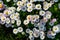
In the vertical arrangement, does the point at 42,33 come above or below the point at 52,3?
below

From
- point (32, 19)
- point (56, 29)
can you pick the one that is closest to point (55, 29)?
point (56, 29)

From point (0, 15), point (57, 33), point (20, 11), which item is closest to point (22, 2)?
point (20, 11)

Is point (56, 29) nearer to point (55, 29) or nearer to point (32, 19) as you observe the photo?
point (55, 29)

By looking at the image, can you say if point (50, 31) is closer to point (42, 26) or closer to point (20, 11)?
point (42, 26)

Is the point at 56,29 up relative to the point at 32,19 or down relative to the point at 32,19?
down

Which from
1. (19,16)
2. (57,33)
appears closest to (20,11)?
(19,16)

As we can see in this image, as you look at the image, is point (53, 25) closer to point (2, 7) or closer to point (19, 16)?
point (19, 16)
